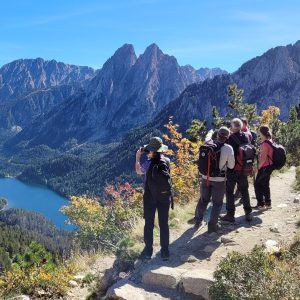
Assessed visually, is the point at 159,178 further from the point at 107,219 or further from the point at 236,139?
the point at 107,219

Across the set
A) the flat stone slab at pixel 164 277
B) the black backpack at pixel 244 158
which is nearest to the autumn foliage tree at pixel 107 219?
the flat stone slab at pixel 164 277

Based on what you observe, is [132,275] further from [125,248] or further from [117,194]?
[117,194]

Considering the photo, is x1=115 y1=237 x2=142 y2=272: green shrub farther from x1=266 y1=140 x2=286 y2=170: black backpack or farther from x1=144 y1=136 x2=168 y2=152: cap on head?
x1=266 y1=140 x2=286 y2=170: black backpack

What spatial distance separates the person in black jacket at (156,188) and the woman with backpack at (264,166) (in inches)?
178

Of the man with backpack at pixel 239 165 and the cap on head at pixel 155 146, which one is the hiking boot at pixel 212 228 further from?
the cap on head at pixel 155 146

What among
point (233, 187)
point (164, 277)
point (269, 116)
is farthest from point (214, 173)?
point (269, 116)

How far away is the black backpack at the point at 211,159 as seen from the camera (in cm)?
1165

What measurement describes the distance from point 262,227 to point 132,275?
4322mm

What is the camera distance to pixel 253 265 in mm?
7879

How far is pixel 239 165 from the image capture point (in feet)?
41.8

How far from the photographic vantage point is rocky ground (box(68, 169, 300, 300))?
9039 millimetres

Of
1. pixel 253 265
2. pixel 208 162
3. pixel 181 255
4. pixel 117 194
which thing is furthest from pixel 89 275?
pixel 117 194

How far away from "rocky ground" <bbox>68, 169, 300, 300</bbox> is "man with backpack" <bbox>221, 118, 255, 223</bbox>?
0.51 m

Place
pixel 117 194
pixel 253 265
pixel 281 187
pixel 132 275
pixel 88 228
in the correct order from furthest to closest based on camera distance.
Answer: pixel 117 194
pixel 88 228
pixel 281 187
pixel 132 275
pixel 253 265
